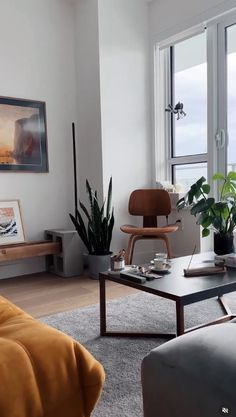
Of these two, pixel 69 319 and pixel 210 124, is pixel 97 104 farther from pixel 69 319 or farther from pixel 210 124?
pixel 69 319

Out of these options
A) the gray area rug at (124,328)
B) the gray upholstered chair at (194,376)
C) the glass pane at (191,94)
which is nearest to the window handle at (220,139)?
the glass pane at (191,94)

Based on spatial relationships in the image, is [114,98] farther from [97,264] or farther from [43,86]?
[97,264]

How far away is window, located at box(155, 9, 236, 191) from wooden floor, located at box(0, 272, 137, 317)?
153 cm

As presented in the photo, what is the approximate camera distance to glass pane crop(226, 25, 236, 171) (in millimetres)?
3498

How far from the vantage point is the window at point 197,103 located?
3.54m

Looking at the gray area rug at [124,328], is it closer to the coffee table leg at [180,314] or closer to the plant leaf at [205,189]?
the coffee table leg at [180,314]

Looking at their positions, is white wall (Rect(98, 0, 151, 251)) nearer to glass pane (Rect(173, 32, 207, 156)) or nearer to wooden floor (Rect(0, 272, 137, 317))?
glass pane (Rect(173, 32, 207, 156))

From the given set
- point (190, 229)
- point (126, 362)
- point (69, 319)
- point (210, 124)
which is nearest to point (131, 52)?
point (210, 124)

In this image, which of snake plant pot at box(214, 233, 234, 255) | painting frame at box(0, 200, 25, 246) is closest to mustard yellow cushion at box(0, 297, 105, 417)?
snake plant pot at box(214, 233, 234, 255)

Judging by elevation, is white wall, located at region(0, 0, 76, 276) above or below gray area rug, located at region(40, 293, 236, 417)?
above

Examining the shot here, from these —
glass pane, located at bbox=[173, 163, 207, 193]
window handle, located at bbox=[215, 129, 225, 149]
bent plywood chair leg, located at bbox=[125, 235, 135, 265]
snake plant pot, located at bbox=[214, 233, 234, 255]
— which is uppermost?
window handle, located at bbox=[215, 129, 225, 149]

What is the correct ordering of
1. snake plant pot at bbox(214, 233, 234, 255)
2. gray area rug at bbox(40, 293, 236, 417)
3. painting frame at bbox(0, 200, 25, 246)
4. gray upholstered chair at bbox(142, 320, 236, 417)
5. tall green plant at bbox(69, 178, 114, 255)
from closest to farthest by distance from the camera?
gray upholstered chair at bbox(142, 320, 236, 417), gray area rug at bbox(40, 293, 236, 417), snake plant pot at bbox(214, 233, 234, 255), tall green plant at bbox(69, 178, 114, 255), painting frame at bbox(0, 200, 25, 246)

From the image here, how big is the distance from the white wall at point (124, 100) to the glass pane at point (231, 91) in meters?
0.97

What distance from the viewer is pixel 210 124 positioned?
3.64 meters
